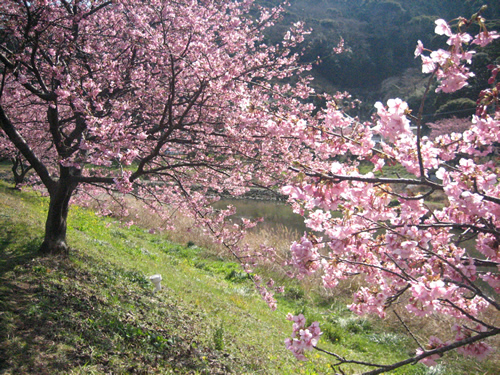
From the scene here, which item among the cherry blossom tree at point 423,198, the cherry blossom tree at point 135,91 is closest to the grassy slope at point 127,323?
the cherry blossom tree at point 135,91

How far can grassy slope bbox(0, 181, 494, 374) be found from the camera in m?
3.37

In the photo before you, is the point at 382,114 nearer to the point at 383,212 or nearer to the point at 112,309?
the point at 383,212

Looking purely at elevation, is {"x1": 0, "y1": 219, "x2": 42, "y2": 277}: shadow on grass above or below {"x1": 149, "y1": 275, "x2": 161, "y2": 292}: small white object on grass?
above

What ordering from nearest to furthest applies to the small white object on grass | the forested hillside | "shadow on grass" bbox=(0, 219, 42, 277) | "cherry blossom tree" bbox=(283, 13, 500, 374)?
1. "cherry blossom tree" bbox=(283, 13, 500, 374)
2. "shadow on grass" bbox=(0, 219, 42, 277)
3. the small white object on grass
4. the forested hillside

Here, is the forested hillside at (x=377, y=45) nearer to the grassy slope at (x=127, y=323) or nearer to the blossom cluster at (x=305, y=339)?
the grassy slope at (x=127, y=323)

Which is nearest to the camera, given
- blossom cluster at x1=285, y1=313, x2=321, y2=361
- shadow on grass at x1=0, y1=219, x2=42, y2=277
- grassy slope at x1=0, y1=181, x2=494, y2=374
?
blossom cluster at x1=285, y1=313, x2=321, y2=361

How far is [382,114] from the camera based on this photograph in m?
2.23

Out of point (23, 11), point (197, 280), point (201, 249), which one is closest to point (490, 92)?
point (23, 11)

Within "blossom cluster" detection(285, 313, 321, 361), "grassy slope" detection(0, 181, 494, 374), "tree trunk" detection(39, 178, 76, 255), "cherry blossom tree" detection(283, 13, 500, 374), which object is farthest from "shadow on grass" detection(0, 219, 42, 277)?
"cherry blossom tree" detection(283, 13, 500, 374)

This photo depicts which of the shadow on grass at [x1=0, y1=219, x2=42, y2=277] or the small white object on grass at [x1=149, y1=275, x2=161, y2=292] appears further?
the small white object on grass at [x1=149, y1=275, x2=161, y2=292]

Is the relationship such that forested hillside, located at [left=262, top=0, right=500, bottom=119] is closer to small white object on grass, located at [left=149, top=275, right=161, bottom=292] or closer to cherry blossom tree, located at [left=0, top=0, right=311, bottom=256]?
cherry blossom tree, located at [left=0, top=0, right=311, bottom=256]

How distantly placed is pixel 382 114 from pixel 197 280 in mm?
6479

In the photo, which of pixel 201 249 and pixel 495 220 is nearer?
pixel 495 220

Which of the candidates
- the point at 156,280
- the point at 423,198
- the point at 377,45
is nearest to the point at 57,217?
the point at 156,280
